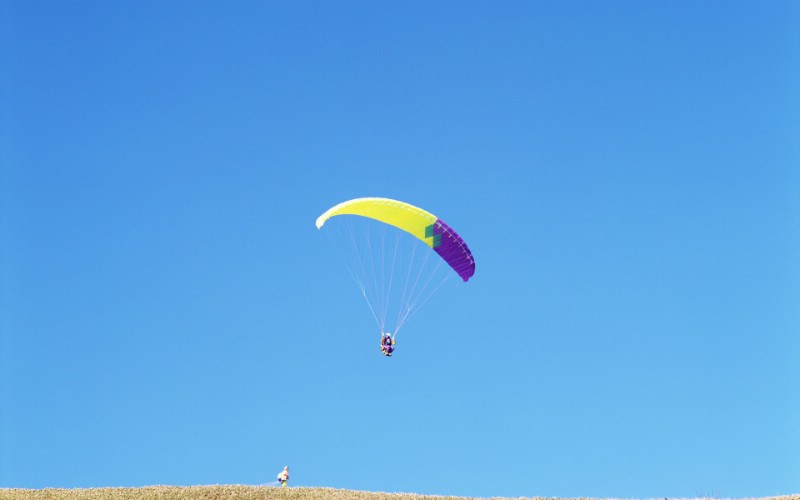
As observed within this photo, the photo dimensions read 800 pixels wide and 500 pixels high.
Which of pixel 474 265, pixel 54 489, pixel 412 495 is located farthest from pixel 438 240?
pixel 54 489

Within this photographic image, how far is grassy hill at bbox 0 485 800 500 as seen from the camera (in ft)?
158

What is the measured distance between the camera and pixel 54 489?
49.8 meters

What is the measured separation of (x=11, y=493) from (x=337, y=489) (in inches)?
517

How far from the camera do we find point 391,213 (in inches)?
2110

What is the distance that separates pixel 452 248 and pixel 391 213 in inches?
134

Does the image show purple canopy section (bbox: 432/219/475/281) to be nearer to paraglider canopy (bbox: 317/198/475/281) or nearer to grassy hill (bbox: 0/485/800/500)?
paraglider canopy (bbox: 317/198/475/281)

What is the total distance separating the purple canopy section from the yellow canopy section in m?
0.26

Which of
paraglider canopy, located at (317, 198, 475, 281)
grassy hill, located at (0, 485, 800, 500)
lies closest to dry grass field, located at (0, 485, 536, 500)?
grassy hill, located at (0, 485, 800, 500)

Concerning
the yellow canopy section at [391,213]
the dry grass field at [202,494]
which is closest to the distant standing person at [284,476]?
the dry grass field at [202,494]

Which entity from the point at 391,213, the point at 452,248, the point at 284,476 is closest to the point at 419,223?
the point at 391,213

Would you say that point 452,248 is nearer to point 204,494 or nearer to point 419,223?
point 419,223

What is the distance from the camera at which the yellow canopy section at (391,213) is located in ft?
172

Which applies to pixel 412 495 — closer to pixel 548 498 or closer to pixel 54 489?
pixel 548 498

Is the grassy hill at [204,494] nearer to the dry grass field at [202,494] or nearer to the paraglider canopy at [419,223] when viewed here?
the dry grass field at [202,494]
